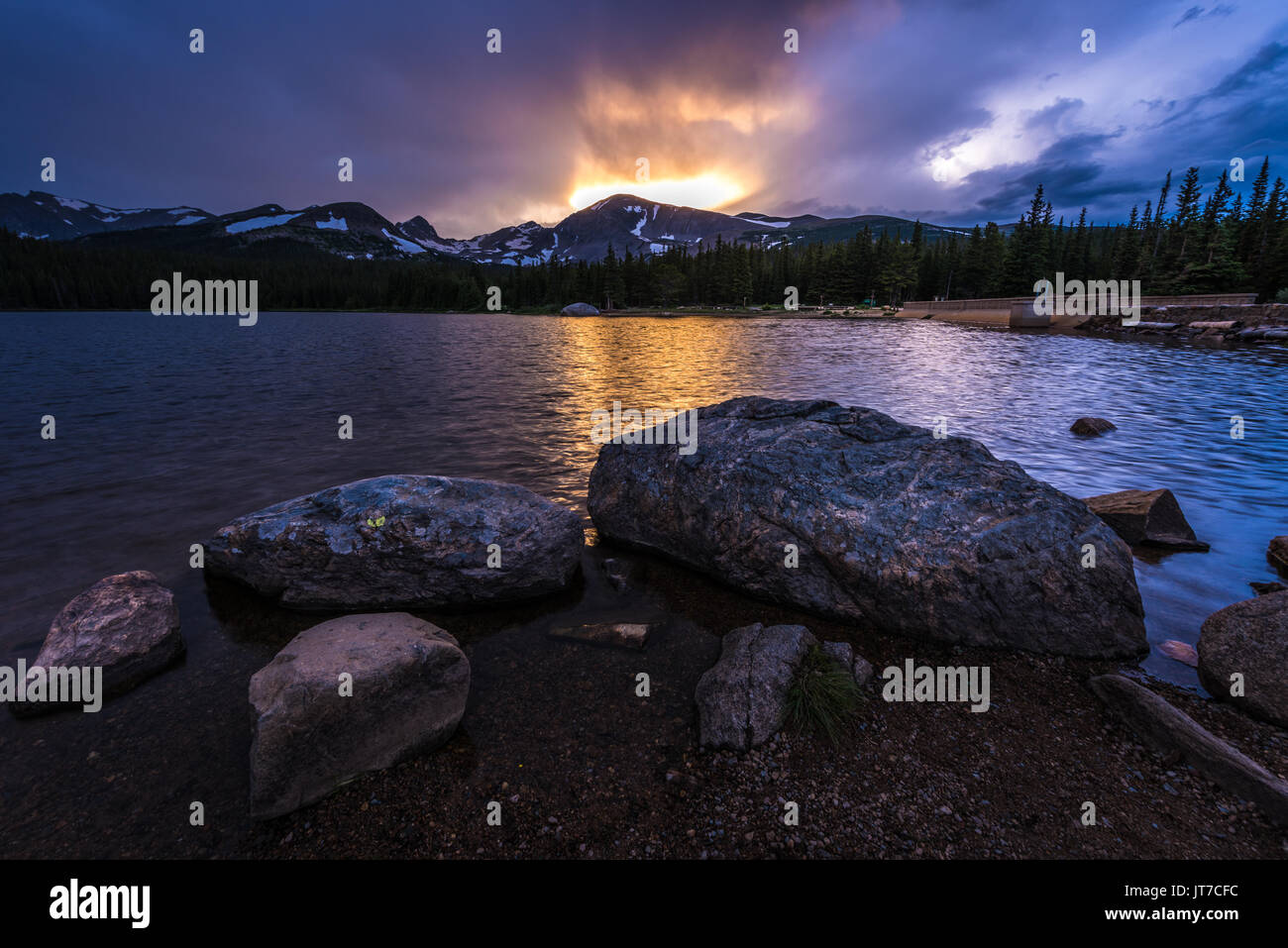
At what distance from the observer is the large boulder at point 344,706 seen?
418 cm

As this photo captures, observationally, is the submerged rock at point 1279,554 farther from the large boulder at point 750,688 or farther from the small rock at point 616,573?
the small rock at point 616,573

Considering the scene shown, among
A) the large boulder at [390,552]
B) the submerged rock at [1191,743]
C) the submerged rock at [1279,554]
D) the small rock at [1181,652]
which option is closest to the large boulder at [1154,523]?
the submerged rock at [1279,554]

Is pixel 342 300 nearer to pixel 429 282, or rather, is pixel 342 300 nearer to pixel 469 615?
pixel 429 282

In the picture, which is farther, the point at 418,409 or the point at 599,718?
the point at 418,409

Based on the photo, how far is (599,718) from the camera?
527 centimetres

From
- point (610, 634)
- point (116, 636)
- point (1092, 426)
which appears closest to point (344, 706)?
point (610, 634)

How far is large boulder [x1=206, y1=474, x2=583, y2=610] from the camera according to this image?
7254 mm

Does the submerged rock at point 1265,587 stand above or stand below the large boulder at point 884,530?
below

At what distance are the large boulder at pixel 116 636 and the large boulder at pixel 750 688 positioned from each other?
6.35m

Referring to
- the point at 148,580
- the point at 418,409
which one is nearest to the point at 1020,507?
the point at 148,580

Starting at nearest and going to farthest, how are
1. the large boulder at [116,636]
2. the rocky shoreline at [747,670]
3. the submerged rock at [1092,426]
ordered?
the rocky shoreline at [747,670] → the large boulder at [116,636] → the submerged rock at [1092,426]

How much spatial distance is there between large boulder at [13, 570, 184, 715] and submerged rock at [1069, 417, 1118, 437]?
76.7ft

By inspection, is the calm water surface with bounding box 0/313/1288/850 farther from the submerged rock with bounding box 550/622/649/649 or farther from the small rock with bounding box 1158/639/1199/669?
the submerged rock with bounding box 550/622/649/649
